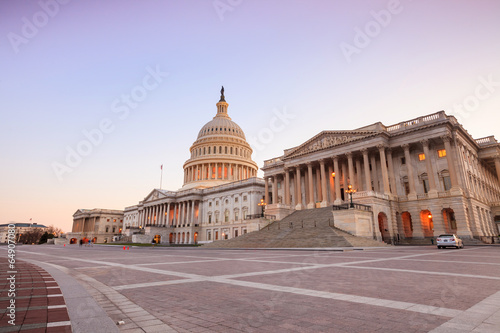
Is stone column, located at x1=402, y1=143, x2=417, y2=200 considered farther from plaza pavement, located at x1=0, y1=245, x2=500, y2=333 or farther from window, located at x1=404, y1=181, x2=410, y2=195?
plaza pavement, located at x1=0, y1=245, x2=500, y2=333

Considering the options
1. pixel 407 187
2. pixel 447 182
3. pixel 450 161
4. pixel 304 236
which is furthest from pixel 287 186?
pixel 450 161

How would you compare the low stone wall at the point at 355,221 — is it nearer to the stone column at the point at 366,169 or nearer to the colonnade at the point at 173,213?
the stone column at the point at 366,169

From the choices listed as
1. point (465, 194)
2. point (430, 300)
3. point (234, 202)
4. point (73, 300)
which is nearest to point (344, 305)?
point (430, 300)

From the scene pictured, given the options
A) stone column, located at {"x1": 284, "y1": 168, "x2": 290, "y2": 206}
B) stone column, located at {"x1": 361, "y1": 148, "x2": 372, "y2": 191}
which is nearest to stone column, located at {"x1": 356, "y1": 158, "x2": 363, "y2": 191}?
stone column, located at {"x1": 361, "y1": 148, "x2": 372, "y2": 191}

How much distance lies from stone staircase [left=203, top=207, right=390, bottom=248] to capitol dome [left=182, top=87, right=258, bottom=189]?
5340 cm

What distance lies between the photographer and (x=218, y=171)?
104 m

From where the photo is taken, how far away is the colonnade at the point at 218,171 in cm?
10288

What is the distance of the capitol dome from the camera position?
337ft

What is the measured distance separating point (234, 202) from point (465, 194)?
52.7 meters

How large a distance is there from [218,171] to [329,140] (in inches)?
2209

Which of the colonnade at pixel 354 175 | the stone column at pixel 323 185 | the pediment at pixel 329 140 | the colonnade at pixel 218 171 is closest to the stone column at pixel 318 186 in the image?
the colonnade at pixel 354 175

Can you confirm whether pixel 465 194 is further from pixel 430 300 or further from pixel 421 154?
pixel 430 300

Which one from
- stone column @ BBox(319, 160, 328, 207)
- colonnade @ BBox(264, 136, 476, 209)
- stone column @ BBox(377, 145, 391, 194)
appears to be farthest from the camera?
stone column @ BBox(319, 160, 328, 207)

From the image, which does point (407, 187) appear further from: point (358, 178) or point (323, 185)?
point (323, 185)
